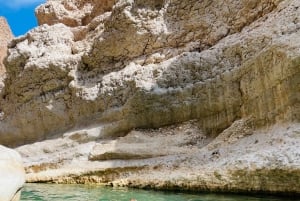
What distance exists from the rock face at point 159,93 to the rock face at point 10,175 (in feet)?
25.5

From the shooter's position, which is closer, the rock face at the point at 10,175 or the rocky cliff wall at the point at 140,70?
the rock face at the point at 10,175

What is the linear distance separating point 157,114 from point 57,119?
26.5ft

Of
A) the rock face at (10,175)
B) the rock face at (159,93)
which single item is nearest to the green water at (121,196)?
the rock face at (159,93)

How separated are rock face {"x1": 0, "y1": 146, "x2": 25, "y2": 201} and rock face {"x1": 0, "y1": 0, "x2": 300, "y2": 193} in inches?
306

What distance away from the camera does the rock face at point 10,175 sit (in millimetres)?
5789

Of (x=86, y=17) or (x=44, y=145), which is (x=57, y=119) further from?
(x=86, y=17)

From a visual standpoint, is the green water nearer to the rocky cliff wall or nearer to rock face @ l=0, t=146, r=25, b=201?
the rocky cliff wall

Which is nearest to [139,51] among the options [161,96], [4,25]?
[161,96]

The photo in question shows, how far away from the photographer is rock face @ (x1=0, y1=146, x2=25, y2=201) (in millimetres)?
5789

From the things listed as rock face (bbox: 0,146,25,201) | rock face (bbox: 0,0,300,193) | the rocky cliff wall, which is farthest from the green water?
rock face (bbox: 0,146,25,201)

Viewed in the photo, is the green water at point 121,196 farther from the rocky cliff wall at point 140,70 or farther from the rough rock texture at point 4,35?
the rough rock texture at point 4,35

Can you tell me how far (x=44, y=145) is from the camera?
951 inches

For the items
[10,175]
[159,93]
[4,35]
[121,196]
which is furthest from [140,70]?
[4,35]

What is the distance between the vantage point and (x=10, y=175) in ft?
19.7
